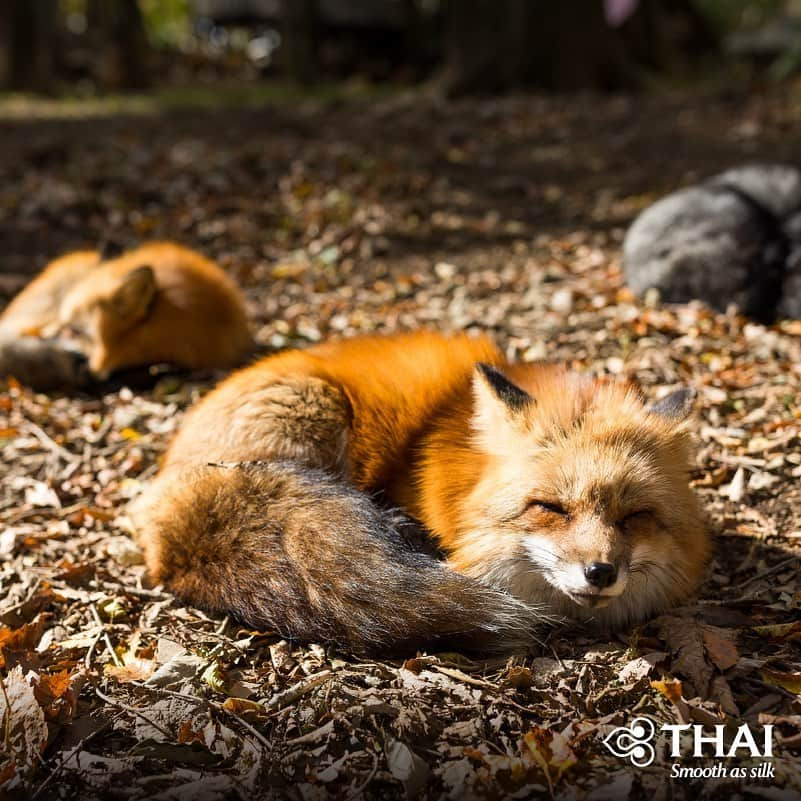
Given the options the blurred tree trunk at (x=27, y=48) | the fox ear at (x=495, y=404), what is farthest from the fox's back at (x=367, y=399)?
the blurred tree trunk at (x=27, y=48)

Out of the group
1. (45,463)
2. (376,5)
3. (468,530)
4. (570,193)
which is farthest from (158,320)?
(376,5)

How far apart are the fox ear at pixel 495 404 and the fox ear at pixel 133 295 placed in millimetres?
3008

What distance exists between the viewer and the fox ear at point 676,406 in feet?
9.54

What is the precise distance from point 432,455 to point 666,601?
38.0 inches

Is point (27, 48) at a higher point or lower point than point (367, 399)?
higher

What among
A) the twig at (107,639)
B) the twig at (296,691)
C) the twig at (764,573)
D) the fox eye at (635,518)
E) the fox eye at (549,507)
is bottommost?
the twig at (107,639)

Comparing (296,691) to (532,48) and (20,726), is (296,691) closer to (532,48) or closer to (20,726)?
(20,726)

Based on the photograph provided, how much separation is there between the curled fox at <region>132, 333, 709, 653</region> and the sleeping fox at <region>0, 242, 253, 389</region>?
2079 millimetres

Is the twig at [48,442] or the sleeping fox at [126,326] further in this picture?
the sleeping fox at [126,326]

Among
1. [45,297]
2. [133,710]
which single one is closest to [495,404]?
[133,710]

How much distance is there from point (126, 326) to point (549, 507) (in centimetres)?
356

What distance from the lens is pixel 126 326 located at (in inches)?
210

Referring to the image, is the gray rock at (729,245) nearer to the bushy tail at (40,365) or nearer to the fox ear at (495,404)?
the fox ear at (495,404)

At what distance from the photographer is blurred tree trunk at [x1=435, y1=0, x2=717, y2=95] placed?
10562 mm
